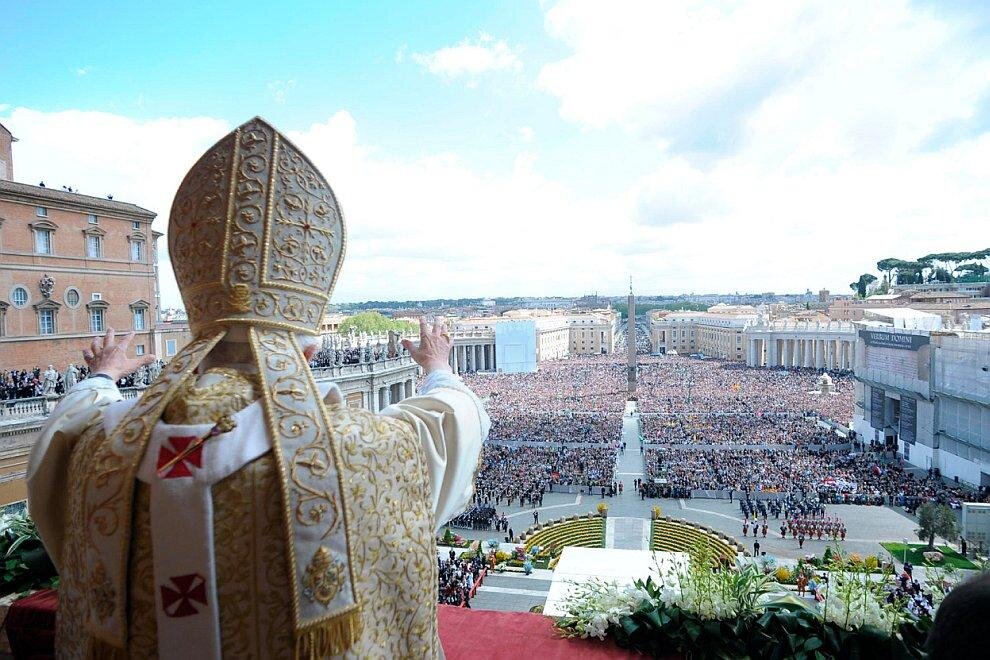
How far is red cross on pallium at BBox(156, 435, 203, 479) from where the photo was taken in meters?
1.39

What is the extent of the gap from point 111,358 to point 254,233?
855mm

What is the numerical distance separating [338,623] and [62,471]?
90cm

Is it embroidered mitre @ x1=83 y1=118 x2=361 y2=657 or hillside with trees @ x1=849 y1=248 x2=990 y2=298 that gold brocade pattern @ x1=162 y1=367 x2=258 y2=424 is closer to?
embroidered mitre @ x1=83 y1=118 x2=361 y2=657

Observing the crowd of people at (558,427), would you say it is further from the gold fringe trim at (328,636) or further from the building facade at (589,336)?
the building facade at (589,336)

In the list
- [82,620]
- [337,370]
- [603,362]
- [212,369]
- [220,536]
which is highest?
[212,369]

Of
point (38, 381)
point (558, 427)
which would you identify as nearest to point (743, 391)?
point (558, 427)

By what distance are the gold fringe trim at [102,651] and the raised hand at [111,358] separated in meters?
0.81

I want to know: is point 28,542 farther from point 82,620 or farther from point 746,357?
point 746,357

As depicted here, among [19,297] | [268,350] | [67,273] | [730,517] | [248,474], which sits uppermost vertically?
[67,273]

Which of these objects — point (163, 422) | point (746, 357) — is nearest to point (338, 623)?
point (163, 422)

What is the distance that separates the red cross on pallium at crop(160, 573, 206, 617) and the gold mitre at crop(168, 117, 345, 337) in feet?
2.01

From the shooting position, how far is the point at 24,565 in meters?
4.02

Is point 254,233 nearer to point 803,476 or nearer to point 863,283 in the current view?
point 803,476

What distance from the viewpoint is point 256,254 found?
1.61m
